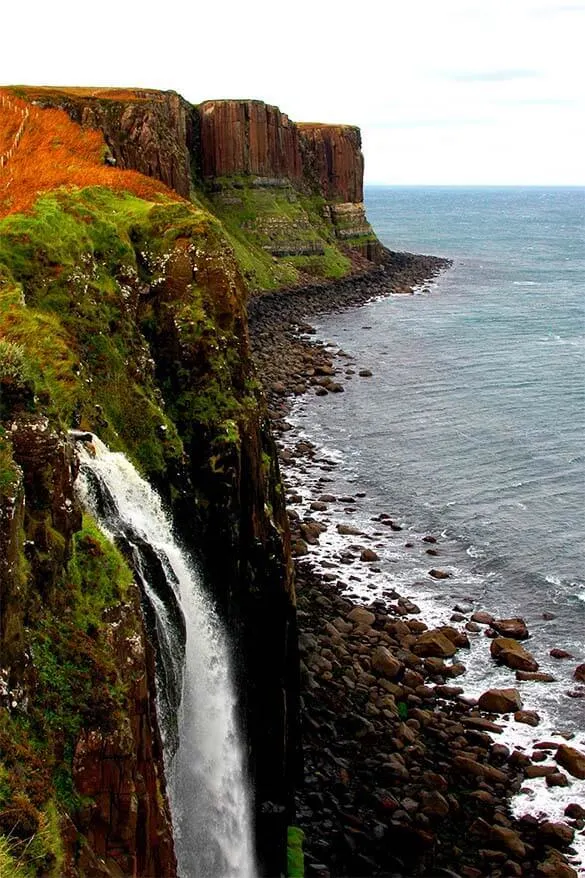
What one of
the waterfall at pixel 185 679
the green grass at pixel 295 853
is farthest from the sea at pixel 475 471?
the waterfall at pixel 185 679

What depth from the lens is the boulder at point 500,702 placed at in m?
28.5

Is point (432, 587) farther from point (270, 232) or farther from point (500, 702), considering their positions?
point (270, 232)

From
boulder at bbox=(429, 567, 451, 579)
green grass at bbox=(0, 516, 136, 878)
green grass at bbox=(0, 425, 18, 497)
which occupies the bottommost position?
boulder at bbox=(429, 567, 451, 579)

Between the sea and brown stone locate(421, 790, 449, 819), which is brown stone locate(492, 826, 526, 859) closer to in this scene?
brown stone locate(421, 790, 449, 819)

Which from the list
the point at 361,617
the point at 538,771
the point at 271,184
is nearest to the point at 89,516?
the point at 538,771

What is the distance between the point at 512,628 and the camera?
109ft

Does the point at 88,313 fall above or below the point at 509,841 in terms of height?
above

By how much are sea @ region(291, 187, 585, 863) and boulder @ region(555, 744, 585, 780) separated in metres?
0.51

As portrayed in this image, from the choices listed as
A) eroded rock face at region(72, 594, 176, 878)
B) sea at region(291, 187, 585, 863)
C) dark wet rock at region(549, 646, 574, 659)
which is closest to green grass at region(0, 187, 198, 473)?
eroded rock face at region(72, 594, 176, 878)

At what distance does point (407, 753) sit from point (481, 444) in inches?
1177

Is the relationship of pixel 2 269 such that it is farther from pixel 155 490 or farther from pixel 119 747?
pixel 119 747

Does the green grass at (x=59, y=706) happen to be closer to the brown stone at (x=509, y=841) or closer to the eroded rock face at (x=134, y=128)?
the brown stone at (x=509, y=841)

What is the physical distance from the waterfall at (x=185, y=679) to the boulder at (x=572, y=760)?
1093 cm

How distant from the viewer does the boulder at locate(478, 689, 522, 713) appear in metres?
28.5
